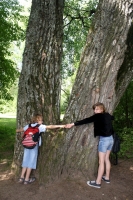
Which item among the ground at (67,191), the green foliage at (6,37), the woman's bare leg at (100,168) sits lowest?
the ground at (67,191)

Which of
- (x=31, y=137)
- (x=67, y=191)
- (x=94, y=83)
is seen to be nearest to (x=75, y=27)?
(x=94, y=83)

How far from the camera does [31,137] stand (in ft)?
13.7

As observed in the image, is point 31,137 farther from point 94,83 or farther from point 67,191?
point 94,83

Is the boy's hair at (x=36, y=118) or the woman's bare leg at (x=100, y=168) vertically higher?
the boy's hair at (x=36, y=118)

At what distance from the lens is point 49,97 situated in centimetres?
457

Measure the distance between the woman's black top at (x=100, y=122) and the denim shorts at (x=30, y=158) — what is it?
1.16m

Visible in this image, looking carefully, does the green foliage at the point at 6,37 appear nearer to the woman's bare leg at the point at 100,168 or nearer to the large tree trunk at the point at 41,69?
the large tree trunk at the point at 41,69

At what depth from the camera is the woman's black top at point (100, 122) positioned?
3.92 metres

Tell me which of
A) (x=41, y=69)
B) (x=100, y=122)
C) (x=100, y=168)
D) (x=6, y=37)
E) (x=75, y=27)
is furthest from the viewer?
(x=75, y=27)

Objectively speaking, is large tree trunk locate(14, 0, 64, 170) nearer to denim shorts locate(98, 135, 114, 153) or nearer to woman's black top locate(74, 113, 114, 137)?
woman's black top locate(74, 113, 114, 137)

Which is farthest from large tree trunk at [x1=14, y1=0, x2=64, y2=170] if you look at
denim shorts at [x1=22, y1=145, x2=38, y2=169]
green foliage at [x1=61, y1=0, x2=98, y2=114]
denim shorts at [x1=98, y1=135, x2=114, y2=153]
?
green foliage at [x1=61, y1=0, x2=98, y2=114]

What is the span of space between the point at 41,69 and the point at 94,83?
136 centimetres

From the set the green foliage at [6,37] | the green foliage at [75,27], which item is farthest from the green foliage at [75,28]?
the green foliage at [6,37]

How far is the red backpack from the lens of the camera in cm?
416
